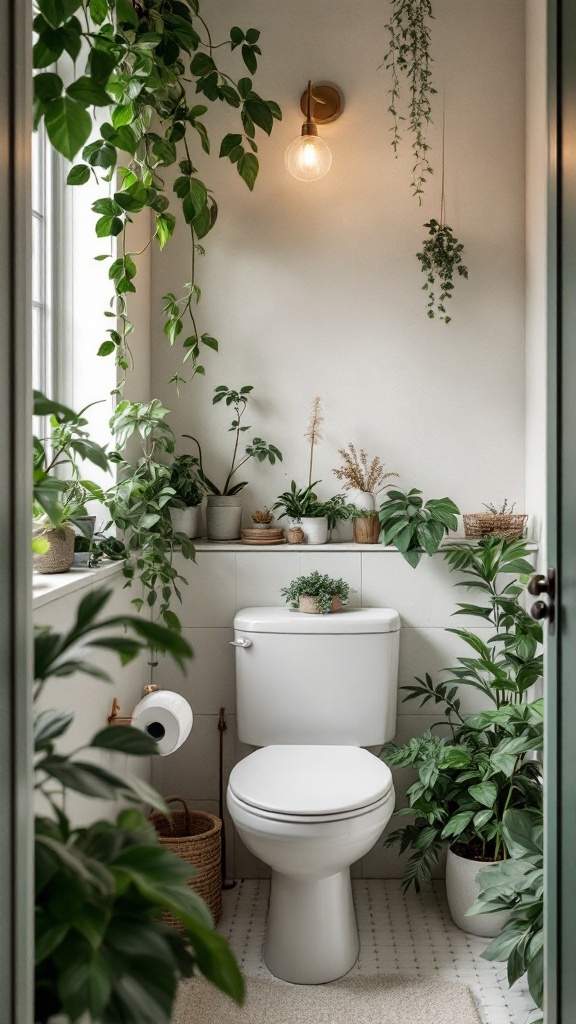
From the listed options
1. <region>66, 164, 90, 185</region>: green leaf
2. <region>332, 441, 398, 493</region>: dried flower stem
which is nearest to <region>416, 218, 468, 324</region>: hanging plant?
<region>332, 441, 398, 493</region>: dried flower stem

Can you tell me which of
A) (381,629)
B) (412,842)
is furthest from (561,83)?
(412,842)

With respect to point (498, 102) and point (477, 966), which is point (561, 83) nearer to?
point (498, 102)

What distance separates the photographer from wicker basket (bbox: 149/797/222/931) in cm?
209

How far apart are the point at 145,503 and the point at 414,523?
0.76m

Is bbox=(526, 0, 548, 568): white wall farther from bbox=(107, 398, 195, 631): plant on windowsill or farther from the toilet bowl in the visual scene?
bbox=(107, 398, 195, 631): plant on windowsill

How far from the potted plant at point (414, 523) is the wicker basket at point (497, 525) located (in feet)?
0.25

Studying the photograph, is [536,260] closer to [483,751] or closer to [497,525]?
[497,525]

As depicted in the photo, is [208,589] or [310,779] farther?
[208,589]

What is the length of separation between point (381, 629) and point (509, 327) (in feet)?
3.39

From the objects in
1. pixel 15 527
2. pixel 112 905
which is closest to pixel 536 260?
pixel 15 527

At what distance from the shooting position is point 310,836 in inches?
69.6

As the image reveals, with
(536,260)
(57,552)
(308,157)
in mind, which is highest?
(308,157)

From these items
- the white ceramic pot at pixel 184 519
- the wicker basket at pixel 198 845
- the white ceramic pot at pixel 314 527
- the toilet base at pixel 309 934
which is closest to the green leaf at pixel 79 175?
the white ceramic pot at pixel 184 519

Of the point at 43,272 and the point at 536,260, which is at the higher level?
the point at 536,260
